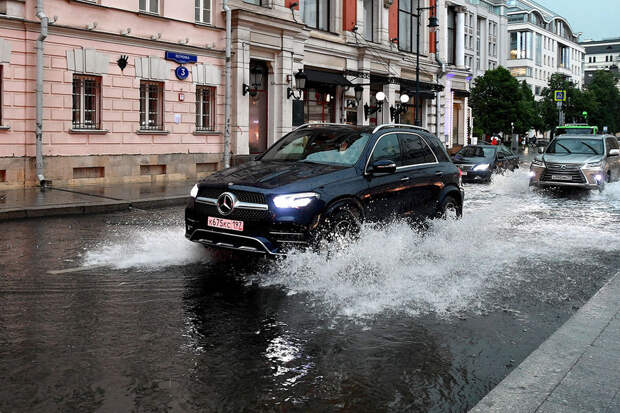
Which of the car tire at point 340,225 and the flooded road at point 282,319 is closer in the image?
the flooded road at point 282,319

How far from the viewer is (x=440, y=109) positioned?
1697 inches

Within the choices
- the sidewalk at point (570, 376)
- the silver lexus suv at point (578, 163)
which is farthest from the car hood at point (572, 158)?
the sidewalk at point (570, 376)

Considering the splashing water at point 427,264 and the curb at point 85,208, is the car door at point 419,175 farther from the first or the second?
the curb at point 85,208

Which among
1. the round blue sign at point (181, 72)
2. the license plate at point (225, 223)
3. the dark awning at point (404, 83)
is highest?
the dark awning at point (404, 83)

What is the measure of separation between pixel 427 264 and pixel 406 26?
1337 inches

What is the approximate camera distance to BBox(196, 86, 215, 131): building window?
81.5 feet

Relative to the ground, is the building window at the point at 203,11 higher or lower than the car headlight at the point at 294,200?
higher

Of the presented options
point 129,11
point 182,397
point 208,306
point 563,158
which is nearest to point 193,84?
point 129,11

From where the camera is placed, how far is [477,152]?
90.3ft

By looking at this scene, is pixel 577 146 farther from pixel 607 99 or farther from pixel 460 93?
pixel 607 99

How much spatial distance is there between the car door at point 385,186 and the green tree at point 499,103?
5941 cm

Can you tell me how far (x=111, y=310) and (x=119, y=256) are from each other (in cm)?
280

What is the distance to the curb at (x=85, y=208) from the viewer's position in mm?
13203

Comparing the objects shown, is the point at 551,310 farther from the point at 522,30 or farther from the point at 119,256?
the point at 522,30
